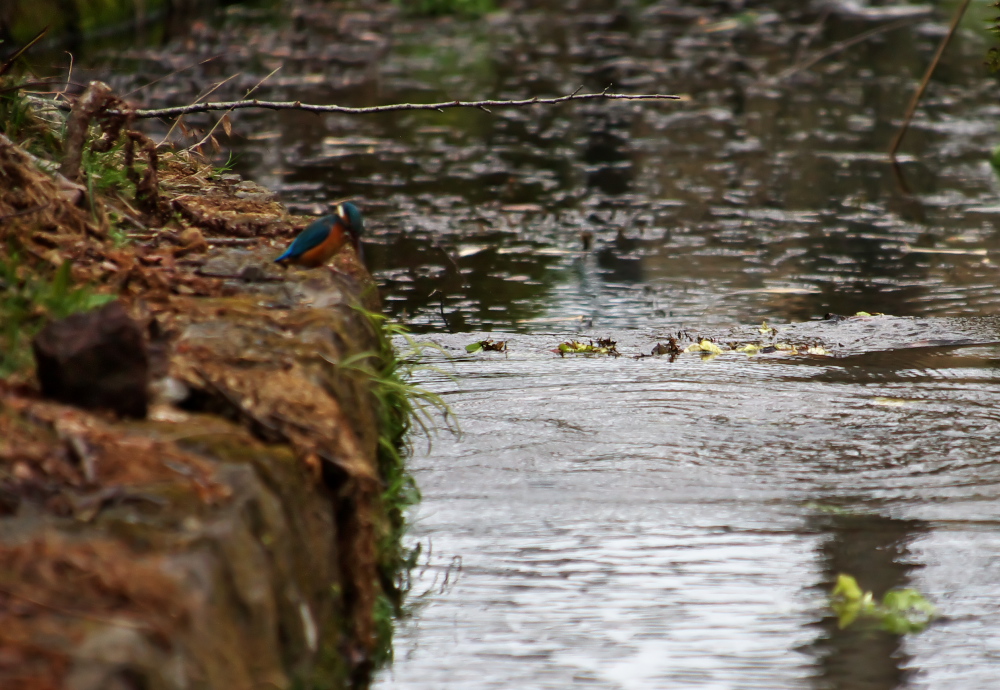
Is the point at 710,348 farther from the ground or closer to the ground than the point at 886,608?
closer to the ground

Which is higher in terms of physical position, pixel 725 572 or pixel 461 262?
pixel 725 572

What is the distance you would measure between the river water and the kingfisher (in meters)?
0.81

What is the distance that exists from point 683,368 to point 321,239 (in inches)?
77.8

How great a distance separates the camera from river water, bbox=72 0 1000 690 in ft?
10.7

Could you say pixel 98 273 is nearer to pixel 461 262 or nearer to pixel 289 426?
pixel 289 426

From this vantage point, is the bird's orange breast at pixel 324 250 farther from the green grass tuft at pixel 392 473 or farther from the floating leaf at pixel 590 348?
the floating leaf at pixel 590 348

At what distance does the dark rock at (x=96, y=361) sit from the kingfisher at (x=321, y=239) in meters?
1.22

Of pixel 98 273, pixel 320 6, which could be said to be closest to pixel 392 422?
pixel 98 273

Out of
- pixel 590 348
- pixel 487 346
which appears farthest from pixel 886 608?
pixel 487 346

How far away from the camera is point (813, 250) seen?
305 inches

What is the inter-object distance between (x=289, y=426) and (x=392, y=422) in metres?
1.22

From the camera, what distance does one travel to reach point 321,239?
156 inches

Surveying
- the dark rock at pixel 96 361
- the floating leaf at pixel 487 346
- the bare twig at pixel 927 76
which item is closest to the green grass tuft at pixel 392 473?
the dark rock at pixel 96 361

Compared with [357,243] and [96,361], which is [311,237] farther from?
[96,361]
